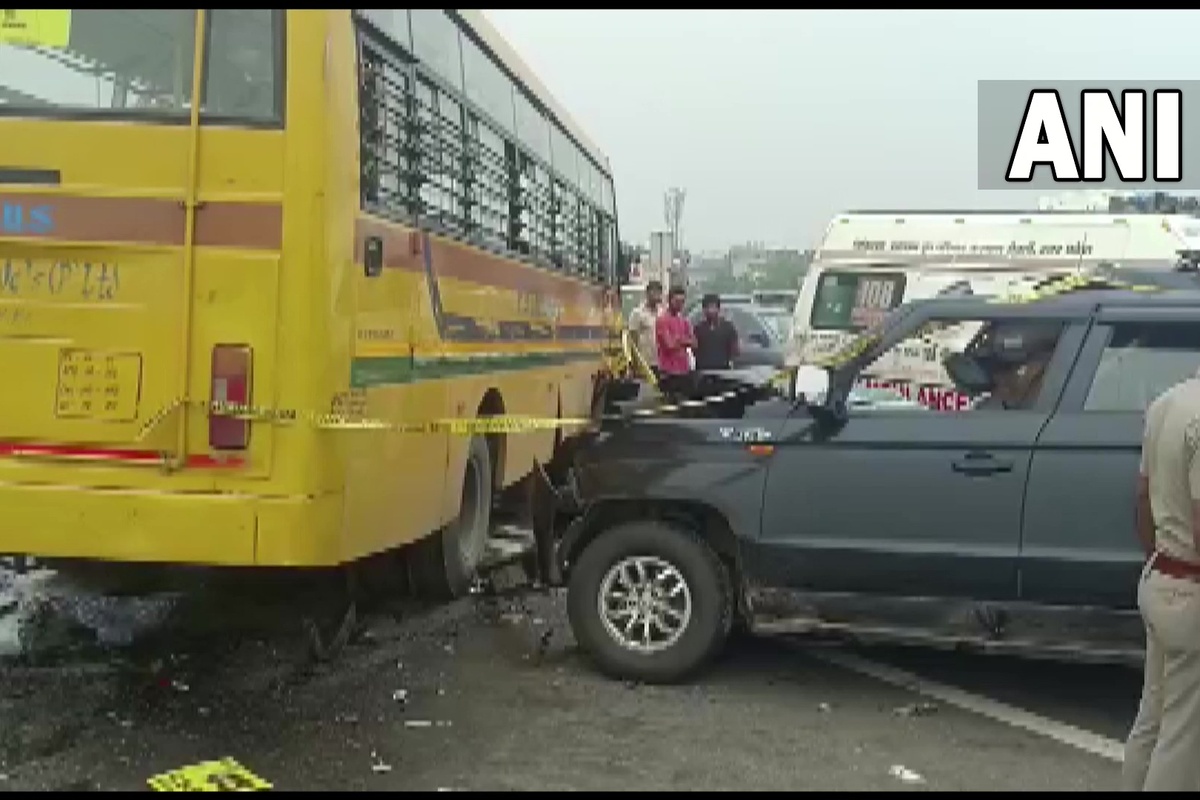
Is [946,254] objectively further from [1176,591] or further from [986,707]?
[1176,591]

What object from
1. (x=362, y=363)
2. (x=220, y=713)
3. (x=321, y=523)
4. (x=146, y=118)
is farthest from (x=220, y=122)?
(x=220, y=713)

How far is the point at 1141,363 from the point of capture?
5.67 m

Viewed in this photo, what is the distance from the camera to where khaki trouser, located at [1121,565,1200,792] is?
158 inches

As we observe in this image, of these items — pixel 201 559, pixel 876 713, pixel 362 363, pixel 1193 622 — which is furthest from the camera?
pixel 876 713

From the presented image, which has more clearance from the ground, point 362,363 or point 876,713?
→ point 362,363

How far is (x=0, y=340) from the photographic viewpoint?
5.10 m

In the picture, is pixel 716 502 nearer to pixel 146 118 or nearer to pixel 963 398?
pixel 963 398

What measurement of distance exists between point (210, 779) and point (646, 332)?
10.5 meters

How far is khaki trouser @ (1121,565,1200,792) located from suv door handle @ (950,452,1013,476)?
152cm

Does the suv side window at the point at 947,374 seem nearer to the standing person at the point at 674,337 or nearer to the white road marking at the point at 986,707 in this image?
the white road marking at the point at 986,707

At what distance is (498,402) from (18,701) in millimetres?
3300

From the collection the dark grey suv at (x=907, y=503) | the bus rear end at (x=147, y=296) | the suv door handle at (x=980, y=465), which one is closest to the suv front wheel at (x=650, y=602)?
the dark grey suv at (x=907, y=503)

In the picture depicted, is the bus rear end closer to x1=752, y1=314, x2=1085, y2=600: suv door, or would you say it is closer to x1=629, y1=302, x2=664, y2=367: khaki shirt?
x1=752, y1=314, x2=1085, y2=600: suv door

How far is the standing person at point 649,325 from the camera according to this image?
14117 millimetres
